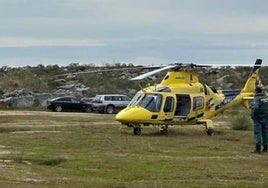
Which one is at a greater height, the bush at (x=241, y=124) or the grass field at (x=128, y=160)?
the bush at (x=241, y=124)

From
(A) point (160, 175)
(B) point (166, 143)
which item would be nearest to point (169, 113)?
(B) point (166, 143)

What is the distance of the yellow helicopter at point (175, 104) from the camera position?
2802cm

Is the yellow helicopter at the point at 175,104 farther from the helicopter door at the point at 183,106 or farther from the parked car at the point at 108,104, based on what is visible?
the parked car at the point at 108,104

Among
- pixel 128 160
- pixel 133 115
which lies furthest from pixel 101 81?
pixel 128 160

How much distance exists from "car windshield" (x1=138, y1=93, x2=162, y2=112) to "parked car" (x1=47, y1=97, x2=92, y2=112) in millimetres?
27586

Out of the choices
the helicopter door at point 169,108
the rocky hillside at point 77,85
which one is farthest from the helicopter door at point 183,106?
the rocky hillside at point 77,85

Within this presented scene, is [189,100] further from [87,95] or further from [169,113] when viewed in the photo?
[87,95]

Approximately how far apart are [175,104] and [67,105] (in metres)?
27.8

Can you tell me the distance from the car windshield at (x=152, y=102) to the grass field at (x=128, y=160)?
1.09 m

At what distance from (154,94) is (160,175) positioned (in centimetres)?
1328

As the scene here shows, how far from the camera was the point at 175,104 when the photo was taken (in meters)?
28.8

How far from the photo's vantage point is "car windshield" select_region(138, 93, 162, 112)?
28.2 meters

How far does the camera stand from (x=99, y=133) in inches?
1096

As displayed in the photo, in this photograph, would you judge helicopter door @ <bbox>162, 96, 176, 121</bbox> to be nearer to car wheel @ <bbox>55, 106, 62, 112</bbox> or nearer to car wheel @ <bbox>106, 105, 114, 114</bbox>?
car wheel @ <bbox>106, 105, 114, 114</bbox>
